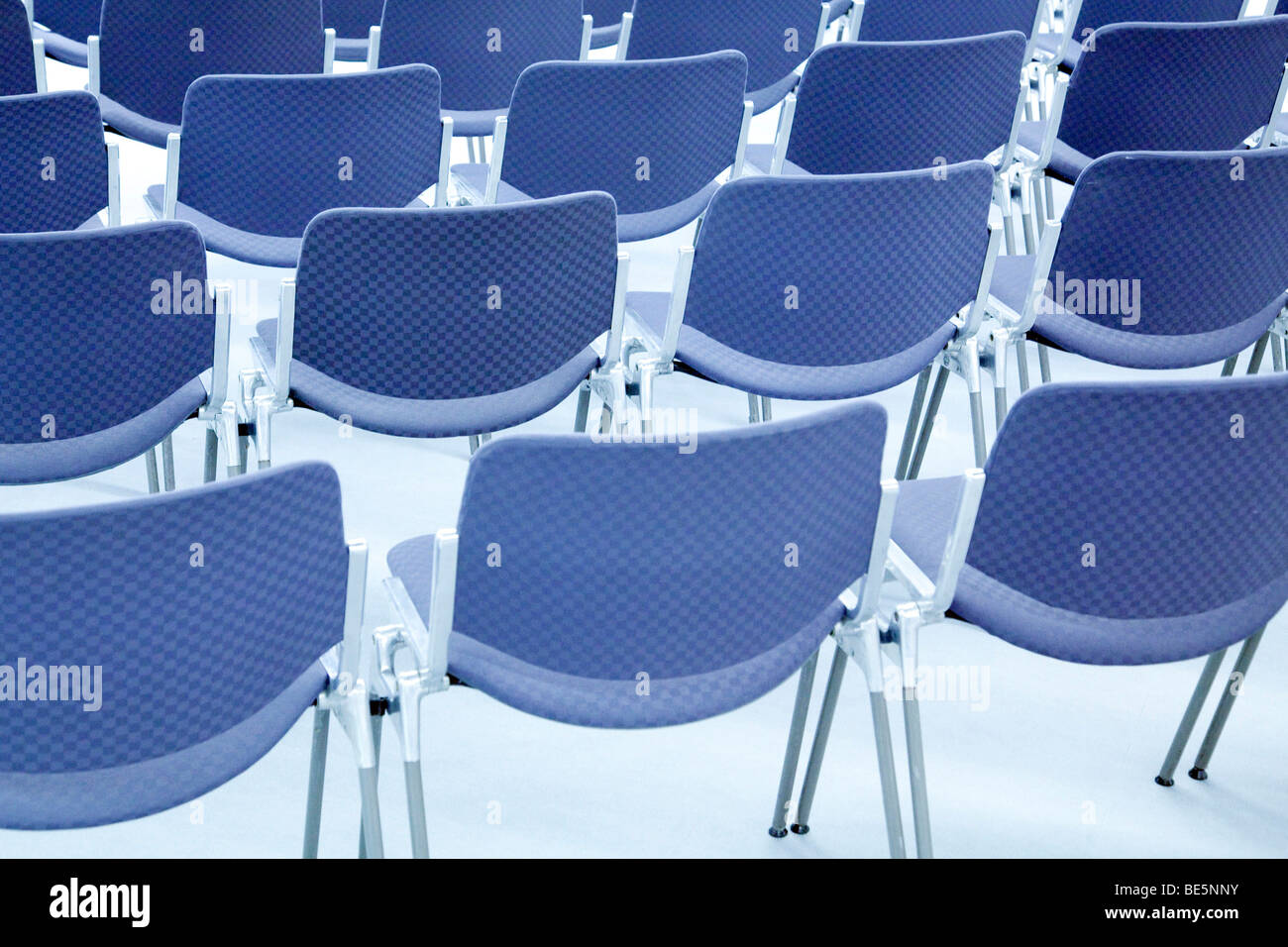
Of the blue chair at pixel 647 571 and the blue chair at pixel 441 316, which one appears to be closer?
the blue chair at pixel 647 571

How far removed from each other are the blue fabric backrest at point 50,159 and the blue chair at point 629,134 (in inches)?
37.1

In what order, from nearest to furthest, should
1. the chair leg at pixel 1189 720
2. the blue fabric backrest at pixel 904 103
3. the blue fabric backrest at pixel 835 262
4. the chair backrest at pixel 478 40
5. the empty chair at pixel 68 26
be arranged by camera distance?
the chair leg at pixel 1189 720 < the blue fabric backrest at pixel 835 262 < the blue fabric backrest at pixel 904 103 < the chair backrest at pixel 478 40 < the empty chair at pixel 68 26

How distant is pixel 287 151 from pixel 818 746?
1919 millimetres

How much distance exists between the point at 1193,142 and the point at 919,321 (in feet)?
4.47

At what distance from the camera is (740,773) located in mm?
2682

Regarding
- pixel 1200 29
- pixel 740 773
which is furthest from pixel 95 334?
pixel 1200 29

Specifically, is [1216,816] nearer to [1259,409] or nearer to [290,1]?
[1259,409]

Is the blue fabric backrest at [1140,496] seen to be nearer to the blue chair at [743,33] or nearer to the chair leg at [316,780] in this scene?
the chair leg at [316,780]

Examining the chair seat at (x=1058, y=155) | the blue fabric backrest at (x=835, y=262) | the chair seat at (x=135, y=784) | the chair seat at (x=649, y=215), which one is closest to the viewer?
the chair seat at (x=135, y=784)

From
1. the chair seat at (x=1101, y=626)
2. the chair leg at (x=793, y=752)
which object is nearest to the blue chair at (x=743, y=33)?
the chair leg at (x=793, y=752)

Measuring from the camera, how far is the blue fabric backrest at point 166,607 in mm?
1636
